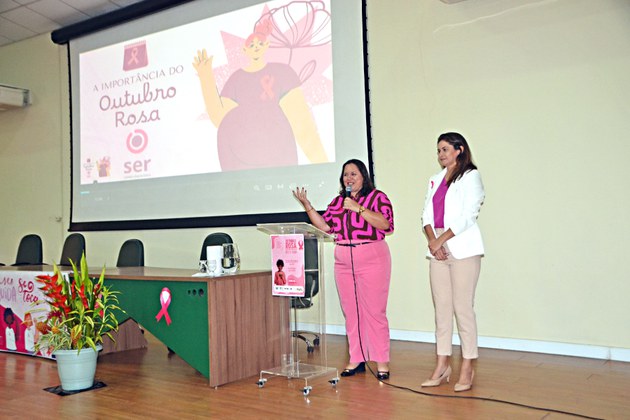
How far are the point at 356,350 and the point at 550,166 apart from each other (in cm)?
200

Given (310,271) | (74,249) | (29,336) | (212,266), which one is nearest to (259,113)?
(212,266)

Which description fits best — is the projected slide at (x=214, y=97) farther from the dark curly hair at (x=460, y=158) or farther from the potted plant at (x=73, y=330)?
the potted plant at (x=73, y=330)

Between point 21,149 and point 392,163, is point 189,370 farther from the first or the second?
point 21,149

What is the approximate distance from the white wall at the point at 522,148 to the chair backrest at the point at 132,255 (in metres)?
1.77

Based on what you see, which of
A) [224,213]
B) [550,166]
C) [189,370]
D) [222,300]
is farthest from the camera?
[224,213]

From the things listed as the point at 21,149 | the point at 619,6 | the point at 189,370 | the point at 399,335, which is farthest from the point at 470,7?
the point at 21,149

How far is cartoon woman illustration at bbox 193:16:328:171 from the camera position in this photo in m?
5.55

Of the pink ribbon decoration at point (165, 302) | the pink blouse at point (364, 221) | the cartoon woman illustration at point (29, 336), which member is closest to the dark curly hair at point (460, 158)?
the pink blouse at point (364, 221)

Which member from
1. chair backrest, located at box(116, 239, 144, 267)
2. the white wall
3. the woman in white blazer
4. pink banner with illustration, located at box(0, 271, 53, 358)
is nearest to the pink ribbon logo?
the white wall

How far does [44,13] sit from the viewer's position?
7.07 m

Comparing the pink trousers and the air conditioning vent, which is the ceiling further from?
the pink trousers

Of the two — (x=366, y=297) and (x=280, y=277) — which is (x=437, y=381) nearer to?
(x=366, y=297)

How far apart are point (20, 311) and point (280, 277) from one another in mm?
2458

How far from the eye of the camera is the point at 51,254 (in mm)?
7699
